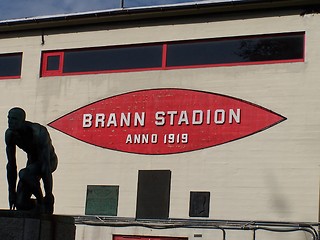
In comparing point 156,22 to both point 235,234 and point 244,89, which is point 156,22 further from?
point 235,234

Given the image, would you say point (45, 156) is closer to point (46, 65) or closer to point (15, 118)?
point (15, 118)

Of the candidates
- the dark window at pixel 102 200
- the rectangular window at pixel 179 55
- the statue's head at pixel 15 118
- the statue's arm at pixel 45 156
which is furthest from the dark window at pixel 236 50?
the statue's head at pixel 15 118

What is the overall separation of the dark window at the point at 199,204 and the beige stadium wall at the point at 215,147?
120mm

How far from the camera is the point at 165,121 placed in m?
18.1

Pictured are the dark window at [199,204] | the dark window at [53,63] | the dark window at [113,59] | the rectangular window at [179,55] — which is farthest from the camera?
the dark window at [53,63]

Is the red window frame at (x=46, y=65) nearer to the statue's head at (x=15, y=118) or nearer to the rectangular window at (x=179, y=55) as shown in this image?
the rectangular window at (x=179, y=55)

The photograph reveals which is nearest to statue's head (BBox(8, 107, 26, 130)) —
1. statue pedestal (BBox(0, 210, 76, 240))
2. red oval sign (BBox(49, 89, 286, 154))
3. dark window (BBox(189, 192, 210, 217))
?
statue pedestal (BBox(0, 210, 76, 240))

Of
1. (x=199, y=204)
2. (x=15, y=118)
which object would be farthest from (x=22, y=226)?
(x=199, y=204)

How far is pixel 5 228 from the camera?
10008 millimetres

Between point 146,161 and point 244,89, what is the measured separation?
3.00 metres

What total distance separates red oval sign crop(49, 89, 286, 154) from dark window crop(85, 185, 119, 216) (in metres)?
1.07

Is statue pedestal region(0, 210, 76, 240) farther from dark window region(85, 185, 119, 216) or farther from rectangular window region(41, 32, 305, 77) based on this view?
rectangular window region(41, 32, 305, 77)

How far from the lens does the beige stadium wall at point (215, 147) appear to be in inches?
653

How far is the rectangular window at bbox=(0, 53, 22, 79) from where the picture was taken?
66.7 feet
